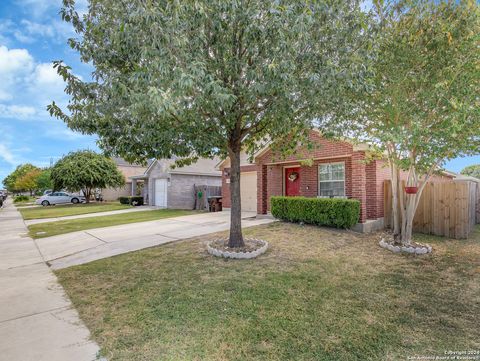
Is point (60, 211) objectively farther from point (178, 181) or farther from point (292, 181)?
point (292, 181)

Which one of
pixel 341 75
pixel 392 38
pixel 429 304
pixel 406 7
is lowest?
pixel 429 304

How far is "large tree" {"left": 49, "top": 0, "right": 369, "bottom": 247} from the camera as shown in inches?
161

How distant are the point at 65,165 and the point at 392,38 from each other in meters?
28.8

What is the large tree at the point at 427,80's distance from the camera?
19.4ft

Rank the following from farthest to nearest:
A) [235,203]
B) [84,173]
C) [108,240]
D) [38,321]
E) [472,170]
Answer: [472,170] < [84,173] < [108,240] < [235,203] < [38,321]

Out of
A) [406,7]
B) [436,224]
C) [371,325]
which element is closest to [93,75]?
[371,325]

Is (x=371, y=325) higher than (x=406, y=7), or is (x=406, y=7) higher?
(x=406, y=7)

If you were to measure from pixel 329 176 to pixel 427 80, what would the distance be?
5614 millimetres

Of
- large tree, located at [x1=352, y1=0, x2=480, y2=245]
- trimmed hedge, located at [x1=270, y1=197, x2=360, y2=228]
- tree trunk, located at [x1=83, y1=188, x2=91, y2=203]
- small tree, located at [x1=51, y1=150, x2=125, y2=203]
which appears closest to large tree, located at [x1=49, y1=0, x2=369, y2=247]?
large tree, located at [x1=352, y1=0, x2=480, y2=245]

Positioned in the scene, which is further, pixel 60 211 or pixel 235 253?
pixel 60 211

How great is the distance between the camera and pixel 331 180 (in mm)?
11516

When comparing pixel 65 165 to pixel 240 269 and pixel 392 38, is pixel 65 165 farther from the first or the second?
pixel 392 38

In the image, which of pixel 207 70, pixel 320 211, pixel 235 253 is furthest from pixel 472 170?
pixel 207 70

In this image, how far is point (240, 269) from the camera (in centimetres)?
566
